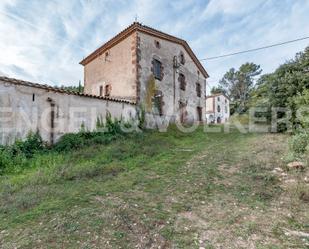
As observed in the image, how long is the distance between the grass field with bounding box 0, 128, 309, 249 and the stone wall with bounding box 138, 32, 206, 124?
7.49 m

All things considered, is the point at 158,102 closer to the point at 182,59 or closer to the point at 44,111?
the point at 182,59

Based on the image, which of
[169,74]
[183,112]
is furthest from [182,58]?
[183,112]

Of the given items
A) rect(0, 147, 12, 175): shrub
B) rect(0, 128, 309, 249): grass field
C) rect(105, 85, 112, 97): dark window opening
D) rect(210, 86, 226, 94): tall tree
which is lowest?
rect(0, 128, 309, 249): grass field

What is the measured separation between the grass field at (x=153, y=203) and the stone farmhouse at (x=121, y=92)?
1911 millimetres

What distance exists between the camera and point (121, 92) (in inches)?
548

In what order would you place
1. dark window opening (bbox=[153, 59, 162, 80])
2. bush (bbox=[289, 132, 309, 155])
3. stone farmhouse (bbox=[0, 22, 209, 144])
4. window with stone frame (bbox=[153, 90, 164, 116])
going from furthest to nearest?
dark window opening (bbox=[153, 59, 162, 80])
window with stone frame (bbox=[153, 90, 164, 116])
stone farmhouse (bbox=[0, 22, 209, 144])
bush (bbox=[289, 132, 309, 155])

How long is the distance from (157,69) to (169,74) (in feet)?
4.29

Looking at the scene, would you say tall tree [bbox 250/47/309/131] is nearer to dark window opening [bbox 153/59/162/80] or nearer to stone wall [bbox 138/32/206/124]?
stone wall [bbox 138/32/206/124]

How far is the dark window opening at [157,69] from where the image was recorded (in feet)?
48.0

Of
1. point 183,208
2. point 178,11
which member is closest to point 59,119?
point 183,208

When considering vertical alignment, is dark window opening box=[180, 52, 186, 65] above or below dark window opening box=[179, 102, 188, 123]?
above

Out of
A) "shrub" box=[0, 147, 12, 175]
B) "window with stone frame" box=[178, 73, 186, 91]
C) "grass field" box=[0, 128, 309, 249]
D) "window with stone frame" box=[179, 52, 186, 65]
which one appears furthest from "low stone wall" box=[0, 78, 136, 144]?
"window with stone frame" box=[179, 52, 186, 65]

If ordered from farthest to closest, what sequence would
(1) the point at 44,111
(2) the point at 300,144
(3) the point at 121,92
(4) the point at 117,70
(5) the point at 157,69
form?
(5) the point at 157,69 → (4) the point at 117,70 → (3) the point at 121,92 → (1) the point at 44,111 → (2) the point at 300,144

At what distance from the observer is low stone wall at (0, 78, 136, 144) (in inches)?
304
